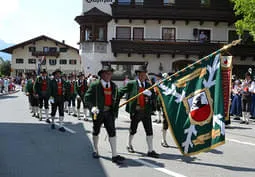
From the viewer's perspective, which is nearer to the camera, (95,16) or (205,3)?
(95,16)

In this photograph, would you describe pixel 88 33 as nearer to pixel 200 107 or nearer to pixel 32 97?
pixel 32 97

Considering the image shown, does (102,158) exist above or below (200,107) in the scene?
below

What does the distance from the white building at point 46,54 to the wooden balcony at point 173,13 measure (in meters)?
34.2

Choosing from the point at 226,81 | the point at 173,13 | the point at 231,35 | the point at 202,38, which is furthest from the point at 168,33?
the point at 226,81

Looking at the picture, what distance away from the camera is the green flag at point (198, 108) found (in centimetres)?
767

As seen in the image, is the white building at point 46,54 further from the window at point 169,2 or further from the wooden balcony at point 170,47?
the wooden balcony at point 170,47

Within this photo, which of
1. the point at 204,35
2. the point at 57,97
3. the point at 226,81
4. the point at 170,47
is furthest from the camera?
the point at 204,35

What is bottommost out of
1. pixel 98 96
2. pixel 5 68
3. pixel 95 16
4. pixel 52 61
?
pixel 98 96

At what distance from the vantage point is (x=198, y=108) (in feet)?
25.6

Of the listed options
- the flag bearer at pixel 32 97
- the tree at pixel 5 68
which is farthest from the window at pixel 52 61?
the flag bearer at pixel 32 97

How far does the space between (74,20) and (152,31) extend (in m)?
7.41

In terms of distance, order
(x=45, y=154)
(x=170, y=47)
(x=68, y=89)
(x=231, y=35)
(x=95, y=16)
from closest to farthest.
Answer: (x=45, y=154)
(x=68, y=89)
(x=95, y=16)
(x=170, y=47)
(x=231, y=35)

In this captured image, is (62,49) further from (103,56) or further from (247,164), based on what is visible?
(247,164)

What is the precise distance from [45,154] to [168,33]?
27.5 metres
